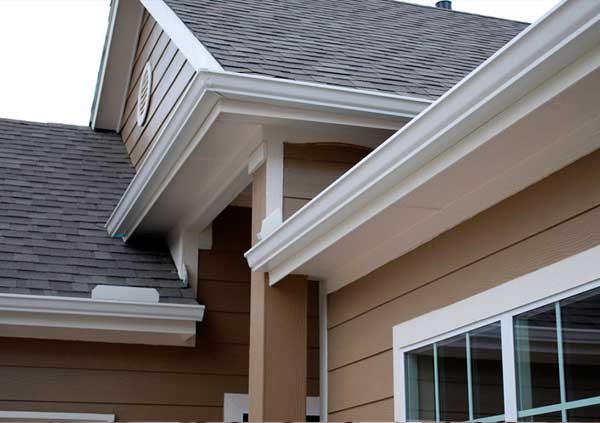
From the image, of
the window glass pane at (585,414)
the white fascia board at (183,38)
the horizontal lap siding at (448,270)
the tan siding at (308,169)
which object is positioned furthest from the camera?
the tan siding at (308,169)

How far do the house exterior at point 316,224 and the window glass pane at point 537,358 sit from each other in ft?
0.04

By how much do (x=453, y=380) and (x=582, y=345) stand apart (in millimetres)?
905

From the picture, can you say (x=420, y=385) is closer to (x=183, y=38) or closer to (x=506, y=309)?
(x=506, y=309)

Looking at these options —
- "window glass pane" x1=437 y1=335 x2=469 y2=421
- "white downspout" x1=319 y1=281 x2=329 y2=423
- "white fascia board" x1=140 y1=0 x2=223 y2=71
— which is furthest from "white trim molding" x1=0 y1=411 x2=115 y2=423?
"window glass pane" x1=437 y1=335 x2=469 y2=421

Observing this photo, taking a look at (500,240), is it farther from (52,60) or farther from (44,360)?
(52,60)

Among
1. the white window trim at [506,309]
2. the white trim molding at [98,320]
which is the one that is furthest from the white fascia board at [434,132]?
the white trim molding at [98,320]

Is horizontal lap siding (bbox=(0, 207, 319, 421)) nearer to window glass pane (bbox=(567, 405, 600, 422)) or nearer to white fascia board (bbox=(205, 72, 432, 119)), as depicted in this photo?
white fascia board (bbox=(205, 72, 432, 119))

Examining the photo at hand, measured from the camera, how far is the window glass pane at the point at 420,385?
15.0ft

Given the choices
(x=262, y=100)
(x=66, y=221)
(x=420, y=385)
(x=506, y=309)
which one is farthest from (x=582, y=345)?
(x=66, y=221)

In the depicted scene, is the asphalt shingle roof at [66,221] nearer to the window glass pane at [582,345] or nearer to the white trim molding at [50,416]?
the white trim molding at [50,416]

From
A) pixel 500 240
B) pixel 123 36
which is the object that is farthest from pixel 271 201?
pixel 123 36

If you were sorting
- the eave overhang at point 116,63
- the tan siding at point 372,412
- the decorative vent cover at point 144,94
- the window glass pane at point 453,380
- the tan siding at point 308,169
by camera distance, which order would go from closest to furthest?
the window glass pane at point 453,380
the tan siding at point 372,412
the tan siding at point 308,169
the decorative vent cover at point 144,94
the eave overhang at point 116,63

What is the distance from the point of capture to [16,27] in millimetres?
27984

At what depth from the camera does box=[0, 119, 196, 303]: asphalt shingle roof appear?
7.34 meters
